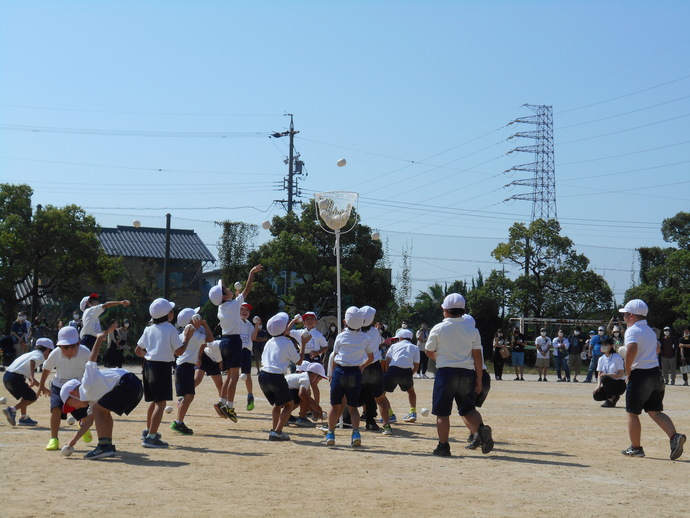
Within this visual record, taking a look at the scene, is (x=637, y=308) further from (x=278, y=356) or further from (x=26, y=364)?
(x=26, y=364)

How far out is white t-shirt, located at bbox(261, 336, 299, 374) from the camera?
11.2 m

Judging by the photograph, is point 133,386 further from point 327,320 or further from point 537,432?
point 327,320

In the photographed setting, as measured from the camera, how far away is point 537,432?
13266mm

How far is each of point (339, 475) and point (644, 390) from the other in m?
4.08

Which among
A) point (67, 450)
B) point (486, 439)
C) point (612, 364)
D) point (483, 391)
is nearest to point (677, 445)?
point (486, 439)

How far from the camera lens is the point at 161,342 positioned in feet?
34.5

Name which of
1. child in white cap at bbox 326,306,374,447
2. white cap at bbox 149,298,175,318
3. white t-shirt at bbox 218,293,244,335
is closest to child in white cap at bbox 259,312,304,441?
child in white cap at bbox 326,306,374,447

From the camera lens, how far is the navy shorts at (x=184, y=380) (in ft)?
38.6

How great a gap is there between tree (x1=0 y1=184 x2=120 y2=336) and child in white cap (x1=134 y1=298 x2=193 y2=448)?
A: 78.8 feet

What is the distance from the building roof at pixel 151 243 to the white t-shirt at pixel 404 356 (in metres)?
26.2

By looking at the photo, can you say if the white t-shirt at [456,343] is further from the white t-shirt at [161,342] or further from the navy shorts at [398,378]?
the navy shorts at [398,378]

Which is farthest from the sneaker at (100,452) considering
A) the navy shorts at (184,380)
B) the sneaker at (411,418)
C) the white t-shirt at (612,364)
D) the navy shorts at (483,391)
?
the white t-shirt at (612,364)

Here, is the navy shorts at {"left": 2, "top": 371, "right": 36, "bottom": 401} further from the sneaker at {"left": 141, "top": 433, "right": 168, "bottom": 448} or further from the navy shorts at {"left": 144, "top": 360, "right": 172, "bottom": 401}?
the sneaker at {"left": 141, "top": 433, "right": 168, "bottom": 448}

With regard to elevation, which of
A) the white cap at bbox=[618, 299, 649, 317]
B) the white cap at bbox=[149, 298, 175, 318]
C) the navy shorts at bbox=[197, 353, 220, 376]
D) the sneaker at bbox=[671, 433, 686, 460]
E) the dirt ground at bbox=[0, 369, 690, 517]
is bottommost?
the dirt ground at bbox=[0, 369, 690, 517]
